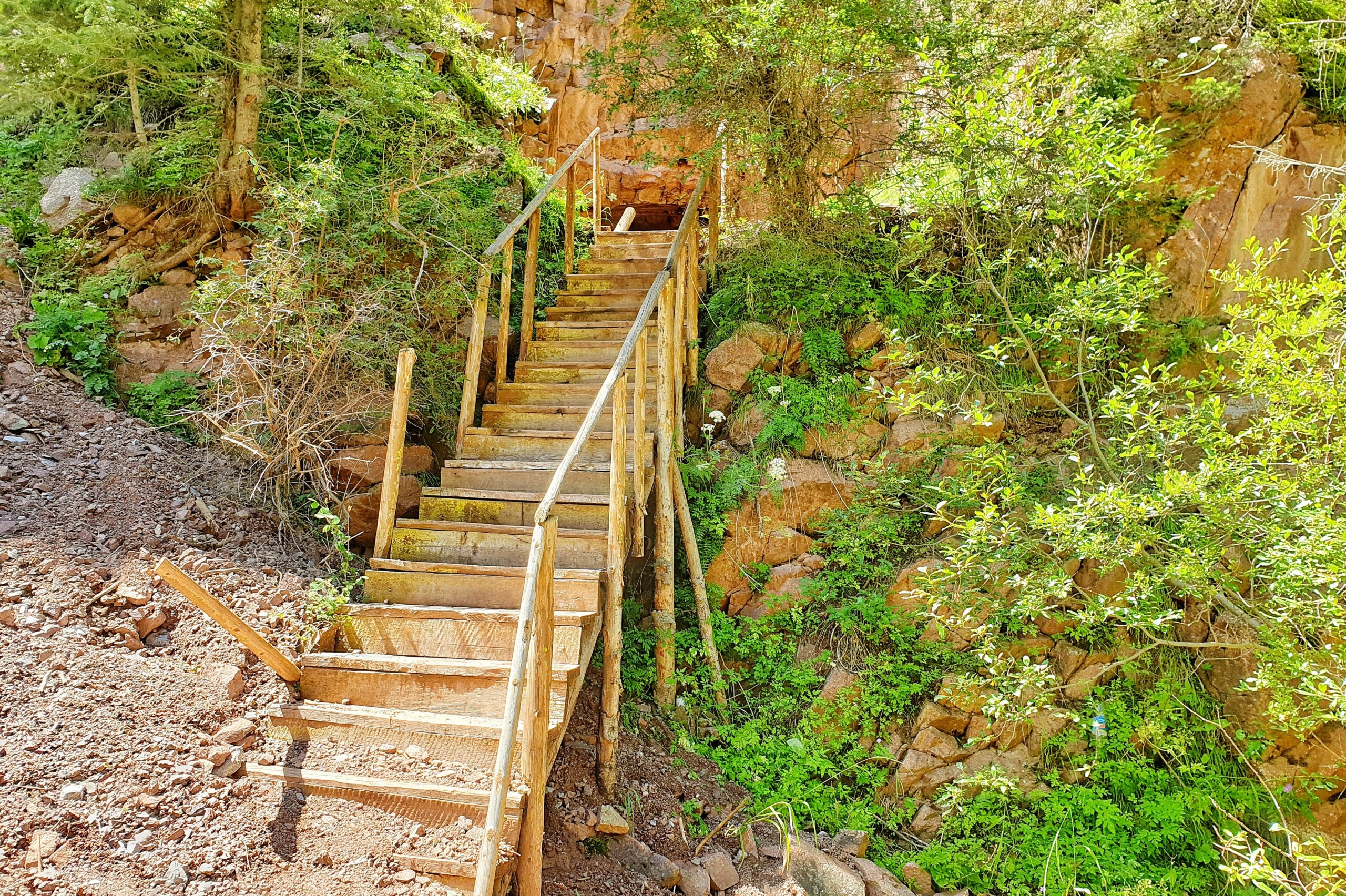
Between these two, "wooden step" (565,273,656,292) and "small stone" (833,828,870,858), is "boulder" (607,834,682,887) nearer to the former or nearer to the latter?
"small stone" (833,828,870,858)

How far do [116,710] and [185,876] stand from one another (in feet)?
2.69

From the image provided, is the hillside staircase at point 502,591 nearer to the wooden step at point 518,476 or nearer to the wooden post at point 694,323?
the wooden step at point 518,476

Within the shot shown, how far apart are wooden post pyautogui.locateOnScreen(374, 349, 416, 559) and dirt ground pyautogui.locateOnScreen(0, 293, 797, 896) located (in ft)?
1.56

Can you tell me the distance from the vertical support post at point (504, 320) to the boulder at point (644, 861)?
302 cm

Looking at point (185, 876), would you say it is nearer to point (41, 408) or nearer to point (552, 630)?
point (552, 630)

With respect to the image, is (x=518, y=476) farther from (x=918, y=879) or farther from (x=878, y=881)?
(x=918, y=879)

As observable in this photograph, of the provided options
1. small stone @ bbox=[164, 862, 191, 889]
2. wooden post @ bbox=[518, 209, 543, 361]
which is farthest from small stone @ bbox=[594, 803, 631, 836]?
wooden post @ bbox=[518, 209, 543, 361]

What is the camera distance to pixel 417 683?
332 cm

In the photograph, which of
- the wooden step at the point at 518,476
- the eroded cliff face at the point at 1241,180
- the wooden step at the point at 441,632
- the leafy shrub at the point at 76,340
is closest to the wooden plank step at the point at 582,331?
the wooden step at the point at 518,476

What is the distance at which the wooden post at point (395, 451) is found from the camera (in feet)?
13.0

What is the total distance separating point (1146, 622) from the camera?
387 centimetres

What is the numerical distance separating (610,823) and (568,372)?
2984mm

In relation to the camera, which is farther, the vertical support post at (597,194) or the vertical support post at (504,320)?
the vertical support post at (597,194)

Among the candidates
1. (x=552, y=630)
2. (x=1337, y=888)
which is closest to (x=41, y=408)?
(x=552, y=630)
